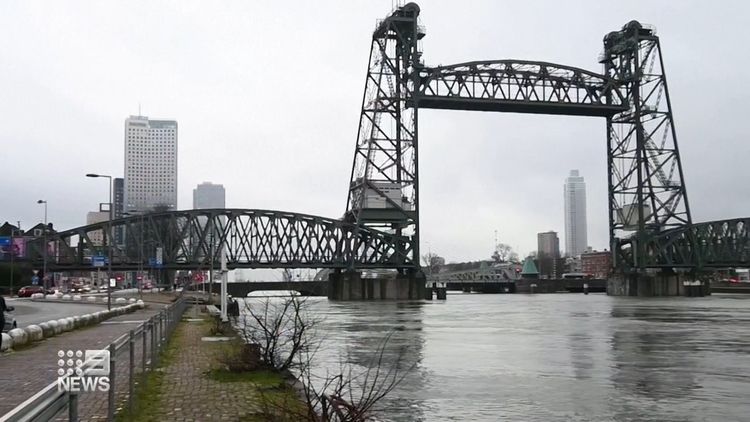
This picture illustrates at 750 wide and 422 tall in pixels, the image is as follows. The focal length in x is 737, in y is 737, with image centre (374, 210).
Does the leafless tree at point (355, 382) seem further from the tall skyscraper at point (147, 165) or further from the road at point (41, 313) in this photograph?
the tall skyscraper at point (147, 165)

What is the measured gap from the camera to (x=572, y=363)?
22.5 meters

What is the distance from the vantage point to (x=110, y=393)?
904 centimetres

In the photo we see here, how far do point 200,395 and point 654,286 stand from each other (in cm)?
11282

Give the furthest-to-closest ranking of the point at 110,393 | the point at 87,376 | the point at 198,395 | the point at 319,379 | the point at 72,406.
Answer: the point at 319,379
the point at 198,395
the point at 110,393
the point at 87,376
the point at 72,406

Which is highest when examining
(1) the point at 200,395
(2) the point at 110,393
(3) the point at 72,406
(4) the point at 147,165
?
(4) the point at 147,165

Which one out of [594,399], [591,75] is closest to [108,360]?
[594,399]

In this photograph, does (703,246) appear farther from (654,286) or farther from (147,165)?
(147,165)

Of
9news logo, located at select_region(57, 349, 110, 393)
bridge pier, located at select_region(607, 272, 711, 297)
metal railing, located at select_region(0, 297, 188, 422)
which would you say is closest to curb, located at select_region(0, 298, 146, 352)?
metal railing, located at select_region(0, 297, 188, 422)

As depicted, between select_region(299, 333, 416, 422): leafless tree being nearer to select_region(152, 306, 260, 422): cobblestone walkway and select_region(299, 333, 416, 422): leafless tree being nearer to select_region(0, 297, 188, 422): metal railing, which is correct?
select_region(152, 306, 260, 422): cobblestone walkway

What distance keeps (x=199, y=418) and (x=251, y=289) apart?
478ft

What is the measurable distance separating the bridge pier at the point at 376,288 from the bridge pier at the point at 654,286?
32811 mm

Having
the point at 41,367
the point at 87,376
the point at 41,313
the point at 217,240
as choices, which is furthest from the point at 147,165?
the point at 87,376

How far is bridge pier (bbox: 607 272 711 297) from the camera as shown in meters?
116

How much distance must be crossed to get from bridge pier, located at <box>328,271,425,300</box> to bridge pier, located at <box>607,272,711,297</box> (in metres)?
32.8
